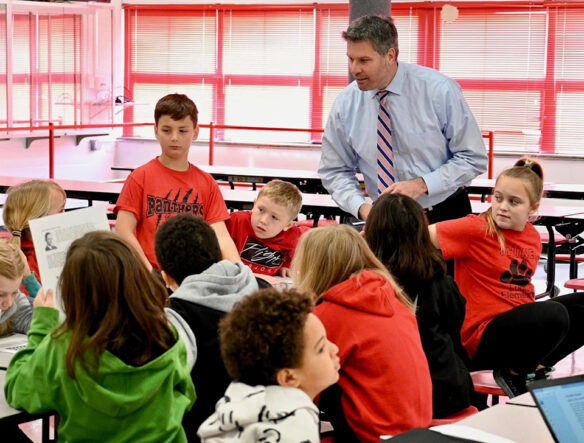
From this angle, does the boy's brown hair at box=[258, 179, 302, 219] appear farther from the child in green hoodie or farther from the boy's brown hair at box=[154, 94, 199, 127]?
the child in green hoodie

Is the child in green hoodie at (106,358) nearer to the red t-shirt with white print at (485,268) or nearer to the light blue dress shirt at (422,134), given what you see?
the red t-shirt with white print at (485,268)

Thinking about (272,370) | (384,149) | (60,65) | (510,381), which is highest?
(60,65)

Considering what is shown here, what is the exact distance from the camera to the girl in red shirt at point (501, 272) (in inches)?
120

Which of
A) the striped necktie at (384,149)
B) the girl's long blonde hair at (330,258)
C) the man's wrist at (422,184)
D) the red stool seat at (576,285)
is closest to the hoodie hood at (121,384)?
the girl's long blonde hair at (330,258)

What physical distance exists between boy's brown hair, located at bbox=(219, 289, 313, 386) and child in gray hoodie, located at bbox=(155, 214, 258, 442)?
55cm

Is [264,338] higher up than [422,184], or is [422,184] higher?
[422,184]

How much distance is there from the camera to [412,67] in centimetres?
359

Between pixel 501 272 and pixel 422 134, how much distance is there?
664mm

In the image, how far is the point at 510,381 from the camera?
3.01 meters

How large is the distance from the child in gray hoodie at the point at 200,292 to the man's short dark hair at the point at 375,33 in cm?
121

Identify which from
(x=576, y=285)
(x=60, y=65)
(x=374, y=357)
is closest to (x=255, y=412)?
(x=374, y=357)

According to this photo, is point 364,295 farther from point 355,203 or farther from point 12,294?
point 355,203

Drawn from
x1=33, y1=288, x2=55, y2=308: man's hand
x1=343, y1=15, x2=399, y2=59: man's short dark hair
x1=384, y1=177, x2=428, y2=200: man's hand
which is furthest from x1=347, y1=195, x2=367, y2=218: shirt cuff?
x1=33, y1=288, x2=55, y2=308: man's hand

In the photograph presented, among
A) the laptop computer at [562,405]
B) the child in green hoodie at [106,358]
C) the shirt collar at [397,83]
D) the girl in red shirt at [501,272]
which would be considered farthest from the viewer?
the shirt collar at [397,83]
